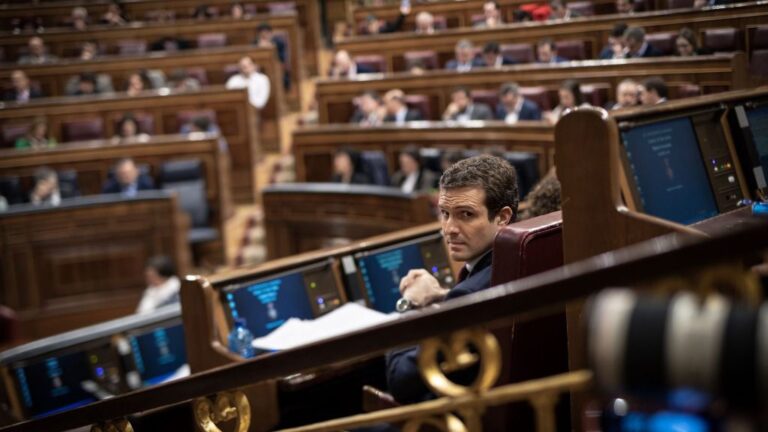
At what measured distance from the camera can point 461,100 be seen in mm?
5816

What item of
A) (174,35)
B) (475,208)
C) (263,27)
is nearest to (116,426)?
(475,208)

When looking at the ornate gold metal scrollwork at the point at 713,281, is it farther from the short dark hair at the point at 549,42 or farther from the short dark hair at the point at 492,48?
the short dark hair at the point at 492,48

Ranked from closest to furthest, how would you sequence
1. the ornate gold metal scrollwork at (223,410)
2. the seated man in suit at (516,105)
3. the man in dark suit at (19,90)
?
the ornate gold metal scrollwork at (223,410)
the seated man in suit at (516,105)
the man in dark suit at (19,90)

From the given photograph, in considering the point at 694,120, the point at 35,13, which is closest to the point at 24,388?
the point at 694,120

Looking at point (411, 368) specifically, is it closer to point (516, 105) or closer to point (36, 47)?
point (516, 105)

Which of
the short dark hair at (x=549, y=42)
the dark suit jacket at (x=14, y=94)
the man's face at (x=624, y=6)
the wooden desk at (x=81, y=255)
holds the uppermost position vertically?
the man's face at (x=624, y=6)

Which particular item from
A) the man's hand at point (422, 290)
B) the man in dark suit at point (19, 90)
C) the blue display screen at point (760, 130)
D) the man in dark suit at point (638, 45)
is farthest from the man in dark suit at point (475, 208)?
the man in dark suit at point (19, 90)

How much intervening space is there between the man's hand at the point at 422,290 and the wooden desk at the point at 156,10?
7.52 meters

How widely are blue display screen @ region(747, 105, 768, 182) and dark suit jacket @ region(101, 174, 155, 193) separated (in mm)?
4439

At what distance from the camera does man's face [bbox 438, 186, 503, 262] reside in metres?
1.92

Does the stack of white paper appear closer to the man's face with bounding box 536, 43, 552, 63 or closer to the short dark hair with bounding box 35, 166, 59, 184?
the short dark hair with bounding box 35, 166, 59, 184

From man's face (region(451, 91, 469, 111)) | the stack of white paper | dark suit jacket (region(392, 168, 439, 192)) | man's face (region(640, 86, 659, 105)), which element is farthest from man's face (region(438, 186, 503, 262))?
man's face (region(451, 91, 469, 111))

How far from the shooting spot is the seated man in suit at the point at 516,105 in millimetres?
5434

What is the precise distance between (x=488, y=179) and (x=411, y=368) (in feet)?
Answer: 1.38
